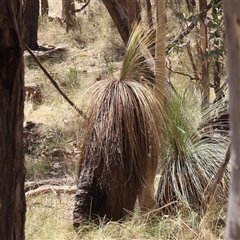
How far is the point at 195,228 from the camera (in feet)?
11.1

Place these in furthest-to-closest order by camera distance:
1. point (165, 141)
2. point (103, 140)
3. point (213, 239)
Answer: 1. point (165, 141)
2. point (103, 140)
3. point (213, 239)

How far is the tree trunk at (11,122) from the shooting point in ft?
6.82

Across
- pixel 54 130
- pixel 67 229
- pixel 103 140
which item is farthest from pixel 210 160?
pixel 54 130

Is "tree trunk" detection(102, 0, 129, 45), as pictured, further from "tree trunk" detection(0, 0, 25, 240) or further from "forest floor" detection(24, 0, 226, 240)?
"tree trunk" detection(0, 0, 25, 240)

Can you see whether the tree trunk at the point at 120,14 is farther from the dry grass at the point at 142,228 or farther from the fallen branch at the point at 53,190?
the dry grass at the point at 142,228

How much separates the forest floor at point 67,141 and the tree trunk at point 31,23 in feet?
1.55

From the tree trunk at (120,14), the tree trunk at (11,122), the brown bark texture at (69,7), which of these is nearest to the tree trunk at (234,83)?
the tree trunk at (11,122)

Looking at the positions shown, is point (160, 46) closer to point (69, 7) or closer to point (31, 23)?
point (31, 23)

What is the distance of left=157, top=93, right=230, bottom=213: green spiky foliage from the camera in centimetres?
371

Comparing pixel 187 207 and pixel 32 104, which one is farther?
pixel 32 104

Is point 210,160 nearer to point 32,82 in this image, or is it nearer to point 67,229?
point 67,229

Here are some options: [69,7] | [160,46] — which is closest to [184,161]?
Answer: [160,46]

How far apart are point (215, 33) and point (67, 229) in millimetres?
1660

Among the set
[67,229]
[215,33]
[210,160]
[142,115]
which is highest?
[215,33]
